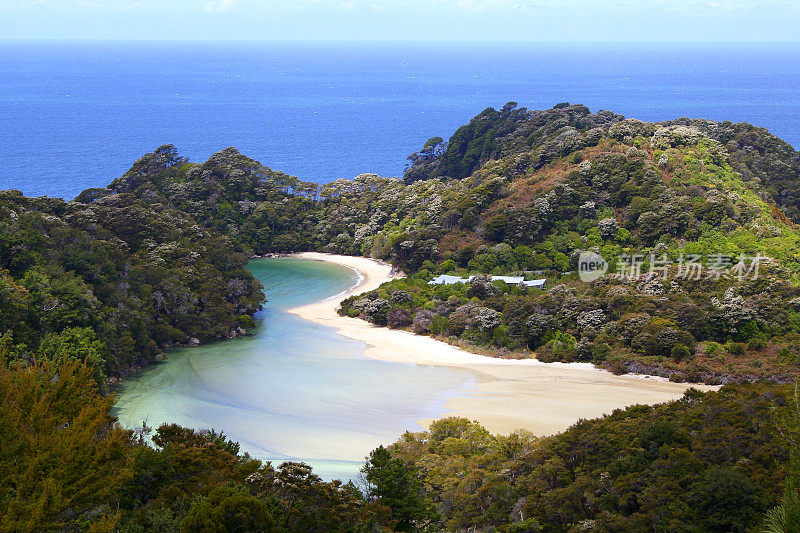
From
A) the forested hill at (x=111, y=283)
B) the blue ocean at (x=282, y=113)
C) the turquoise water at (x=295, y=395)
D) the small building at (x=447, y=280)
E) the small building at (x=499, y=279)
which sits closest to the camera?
the turquoise water at (x=295, y=395)

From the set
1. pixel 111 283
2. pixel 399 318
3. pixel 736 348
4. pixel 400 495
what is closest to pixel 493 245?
pixel 399 318

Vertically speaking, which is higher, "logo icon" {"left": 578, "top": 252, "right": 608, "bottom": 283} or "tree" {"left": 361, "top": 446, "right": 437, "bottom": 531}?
"logo icon" {"left": 578, "top": 252, "right": 608, "bottom": 283}

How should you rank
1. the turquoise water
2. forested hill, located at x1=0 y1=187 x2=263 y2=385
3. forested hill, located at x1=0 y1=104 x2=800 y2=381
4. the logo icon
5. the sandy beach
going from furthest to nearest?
the logo icon < forested hill, located at x1=0 y1=104 x2=800 y2=381 < forested hill, located at x1=0 y1=187 x2=263 y2=385 < the sandy beach < the turquoise water

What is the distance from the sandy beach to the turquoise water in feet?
2.69

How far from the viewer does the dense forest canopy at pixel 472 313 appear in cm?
1151

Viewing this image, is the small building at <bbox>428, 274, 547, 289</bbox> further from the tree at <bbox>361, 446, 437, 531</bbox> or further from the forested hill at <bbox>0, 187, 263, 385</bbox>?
the tree at <bbox>361, 446, 437, 531</bbox>

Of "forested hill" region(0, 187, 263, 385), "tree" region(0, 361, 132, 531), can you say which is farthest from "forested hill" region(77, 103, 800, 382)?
"tree" region(0, 361, 132, 531)

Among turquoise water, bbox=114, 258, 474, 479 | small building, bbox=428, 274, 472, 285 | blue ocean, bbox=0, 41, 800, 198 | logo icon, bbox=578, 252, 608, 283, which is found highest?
blue ocean, bbox=0, 41, 800, 198

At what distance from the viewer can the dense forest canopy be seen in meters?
11.5

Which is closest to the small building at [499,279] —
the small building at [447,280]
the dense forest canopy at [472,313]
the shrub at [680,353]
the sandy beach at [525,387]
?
the small building at [447,280]

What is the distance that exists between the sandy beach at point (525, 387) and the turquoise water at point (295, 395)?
819 mm

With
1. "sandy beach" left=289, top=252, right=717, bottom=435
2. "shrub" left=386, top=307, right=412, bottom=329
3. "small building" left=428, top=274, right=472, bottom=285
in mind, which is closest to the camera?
"sandy beach" left=289, top=252, right=717, bottom=435

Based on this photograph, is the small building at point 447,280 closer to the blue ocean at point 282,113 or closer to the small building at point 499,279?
the small building at point 499,279

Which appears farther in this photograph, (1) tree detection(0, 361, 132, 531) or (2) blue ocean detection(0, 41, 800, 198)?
(2) blue ocean detection(0, 41, 800, 198)
